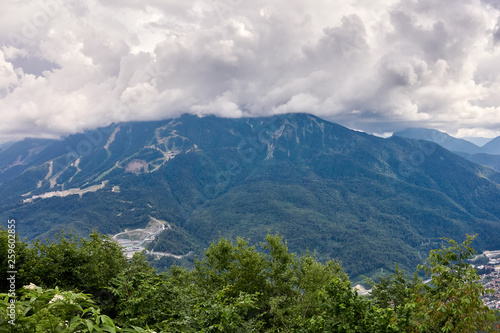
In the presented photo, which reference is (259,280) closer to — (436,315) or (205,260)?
(205,260)

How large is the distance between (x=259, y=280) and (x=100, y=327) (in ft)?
98.7

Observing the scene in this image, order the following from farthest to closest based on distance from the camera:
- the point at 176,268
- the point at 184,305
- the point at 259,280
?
the point at 176,268 → the point at 259,280 → the point at 184,305

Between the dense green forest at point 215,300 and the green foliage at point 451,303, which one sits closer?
the dense green forest at point 215,300

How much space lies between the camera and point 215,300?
49.6 ft

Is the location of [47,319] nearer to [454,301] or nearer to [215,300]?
[215,300]

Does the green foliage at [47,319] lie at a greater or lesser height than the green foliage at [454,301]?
greater

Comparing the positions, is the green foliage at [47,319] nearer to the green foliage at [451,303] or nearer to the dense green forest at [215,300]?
the dense green forest at [215,300]

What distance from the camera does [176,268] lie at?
165 feet

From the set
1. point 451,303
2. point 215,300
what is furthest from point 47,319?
point 451,303

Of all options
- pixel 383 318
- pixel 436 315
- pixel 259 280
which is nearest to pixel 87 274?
pixel 259 280

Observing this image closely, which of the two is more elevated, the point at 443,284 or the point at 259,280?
the point at 443,284

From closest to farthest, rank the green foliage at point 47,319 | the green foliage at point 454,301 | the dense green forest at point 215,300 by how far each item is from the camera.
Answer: the green foliage at point 47,319
the dense green forest at point 215,300
the green foliage at point 454,301

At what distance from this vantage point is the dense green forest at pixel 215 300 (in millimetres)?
6340

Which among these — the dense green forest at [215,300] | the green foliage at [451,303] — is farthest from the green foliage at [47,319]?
the green foliage at [451,303]
